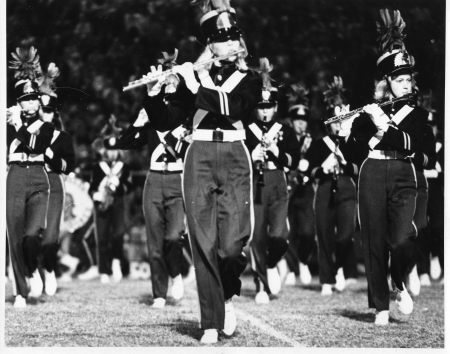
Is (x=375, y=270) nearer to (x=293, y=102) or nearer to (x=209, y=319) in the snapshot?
(x=209, y=319)

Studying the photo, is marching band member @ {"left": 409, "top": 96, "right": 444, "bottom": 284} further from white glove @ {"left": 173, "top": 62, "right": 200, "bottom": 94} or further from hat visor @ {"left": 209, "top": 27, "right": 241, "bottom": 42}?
white glove @ {"left": 173, "top": 62, "right": 200, "bottom": 94}

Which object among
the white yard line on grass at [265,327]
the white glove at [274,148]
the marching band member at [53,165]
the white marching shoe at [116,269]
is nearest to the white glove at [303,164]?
the white glove at [274,148]

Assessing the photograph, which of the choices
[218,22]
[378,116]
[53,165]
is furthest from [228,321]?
[53,165]

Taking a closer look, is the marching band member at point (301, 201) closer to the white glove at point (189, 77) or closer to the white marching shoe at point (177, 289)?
the white marching shoe at point (177, 289)

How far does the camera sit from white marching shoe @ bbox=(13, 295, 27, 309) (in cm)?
1233

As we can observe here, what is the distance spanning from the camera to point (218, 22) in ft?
32.1

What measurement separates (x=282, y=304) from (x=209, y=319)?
3.25 m

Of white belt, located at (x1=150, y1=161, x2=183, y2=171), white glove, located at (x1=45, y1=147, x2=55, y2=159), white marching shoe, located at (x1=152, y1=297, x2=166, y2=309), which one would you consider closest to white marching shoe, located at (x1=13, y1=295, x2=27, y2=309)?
white marching shoe, located at (x1=152, y1=297, x2=166, y2=309)

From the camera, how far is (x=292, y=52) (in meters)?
16.5

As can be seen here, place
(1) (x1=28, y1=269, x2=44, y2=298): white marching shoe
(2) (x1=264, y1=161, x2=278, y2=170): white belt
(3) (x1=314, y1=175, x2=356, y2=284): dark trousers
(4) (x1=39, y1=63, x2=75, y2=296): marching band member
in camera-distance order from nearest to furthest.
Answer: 1. (4) (x1=39, y1=63, x2=75, y2=296): marching band member
2. (1) (x1=28, y1=269, x2=44, y2=298): white marching shoe
3. (2) (x1=264, y1=161, x2=278, y2=170): white belt
4. (3) (x1=314, y1=175, x2=356, y2=284): dark trousers

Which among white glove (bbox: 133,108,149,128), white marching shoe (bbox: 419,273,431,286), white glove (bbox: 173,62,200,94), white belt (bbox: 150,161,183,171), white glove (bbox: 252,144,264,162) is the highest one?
white glove (bbox: 173,62,200,94)

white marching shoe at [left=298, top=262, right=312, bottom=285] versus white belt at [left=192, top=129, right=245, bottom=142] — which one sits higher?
white belt at [left=192, top=129, right=245, bottom=142]

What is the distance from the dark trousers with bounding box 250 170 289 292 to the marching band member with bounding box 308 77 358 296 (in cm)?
95

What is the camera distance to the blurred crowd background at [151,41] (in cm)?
1486
